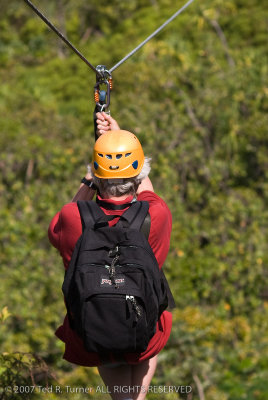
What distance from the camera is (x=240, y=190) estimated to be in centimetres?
972

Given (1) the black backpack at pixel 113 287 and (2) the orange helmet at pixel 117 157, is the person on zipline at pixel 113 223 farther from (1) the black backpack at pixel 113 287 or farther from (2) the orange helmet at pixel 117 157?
(1) the black backpack at pixel 113 287

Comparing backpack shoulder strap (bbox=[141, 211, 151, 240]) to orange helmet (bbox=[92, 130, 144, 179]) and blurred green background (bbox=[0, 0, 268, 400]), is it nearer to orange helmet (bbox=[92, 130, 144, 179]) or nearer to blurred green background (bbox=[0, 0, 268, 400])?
orange helmet (bbox=[92, 130, 144, 179])

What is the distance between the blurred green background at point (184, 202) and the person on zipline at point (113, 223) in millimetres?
2302

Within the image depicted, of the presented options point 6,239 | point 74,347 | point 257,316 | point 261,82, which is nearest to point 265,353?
point 257,316

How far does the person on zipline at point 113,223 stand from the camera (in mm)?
2951

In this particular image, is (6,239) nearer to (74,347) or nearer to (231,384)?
(231,384)

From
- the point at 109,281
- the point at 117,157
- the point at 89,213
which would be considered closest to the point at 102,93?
the point at 117,157

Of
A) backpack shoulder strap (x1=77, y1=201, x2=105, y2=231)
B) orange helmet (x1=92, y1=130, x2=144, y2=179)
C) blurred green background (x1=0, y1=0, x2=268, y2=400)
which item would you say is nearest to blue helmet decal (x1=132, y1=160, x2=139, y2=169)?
orange helmet (x1=92, y1=130, x2=144, y2=179)

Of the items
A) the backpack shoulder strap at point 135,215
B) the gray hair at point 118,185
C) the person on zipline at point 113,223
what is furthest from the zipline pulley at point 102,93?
the backpack shoulder strap at point 135,215

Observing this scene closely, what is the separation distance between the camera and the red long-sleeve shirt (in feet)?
9.62

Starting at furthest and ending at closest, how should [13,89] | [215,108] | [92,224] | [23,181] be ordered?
1. [13,89]
2. [215,108]
3. [23,181]
4. [92,224]

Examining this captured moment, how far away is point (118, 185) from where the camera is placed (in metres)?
3.04

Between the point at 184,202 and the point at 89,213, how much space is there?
6.95 m

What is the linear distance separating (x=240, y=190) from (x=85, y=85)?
251 inches
